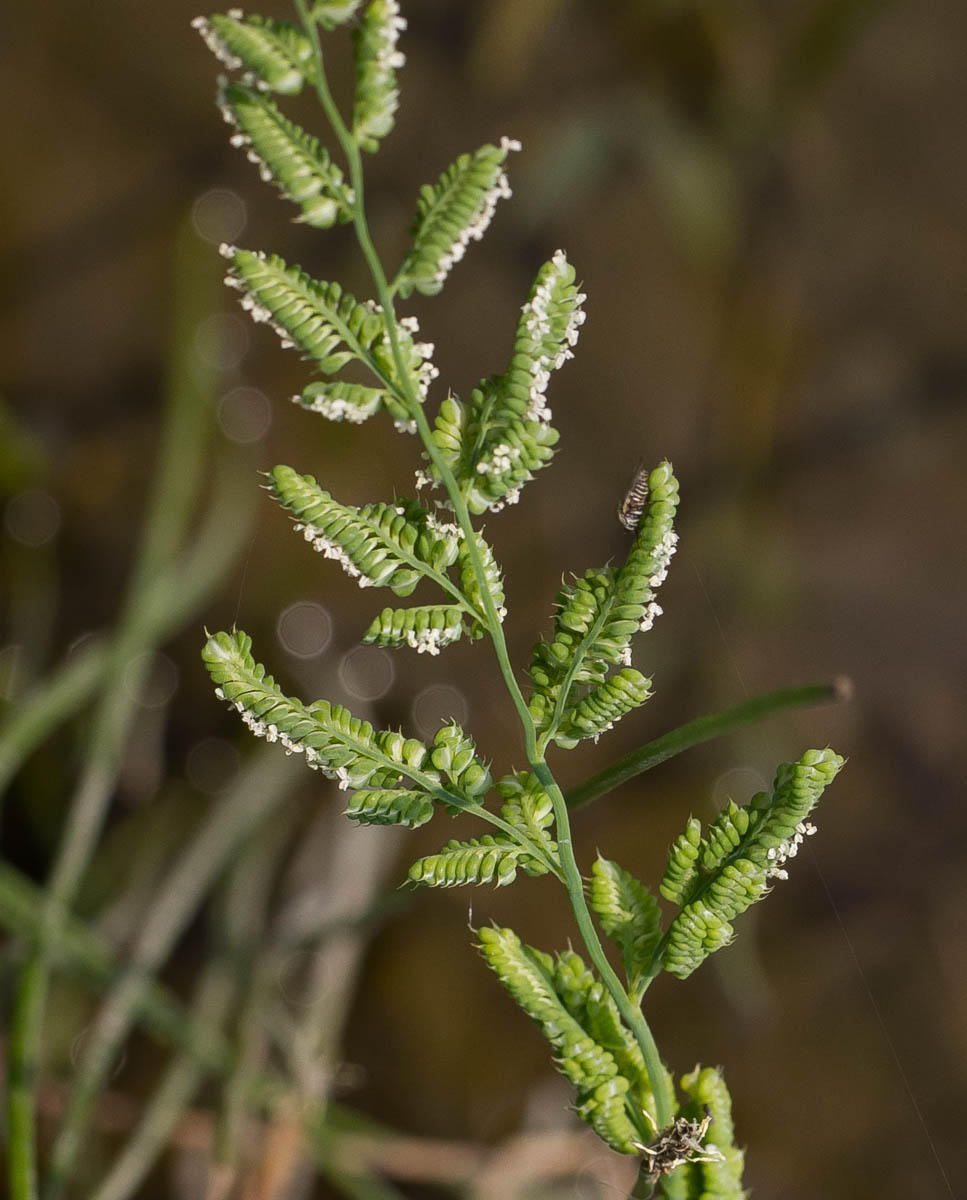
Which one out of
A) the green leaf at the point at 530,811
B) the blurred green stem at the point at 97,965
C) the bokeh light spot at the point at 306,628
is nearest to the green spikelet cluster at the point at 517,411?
the green leaf at the point at 530,811

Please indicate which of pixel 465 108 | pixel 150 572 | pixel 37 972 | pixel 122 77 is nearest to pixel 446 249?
Answer: pixel 37 972

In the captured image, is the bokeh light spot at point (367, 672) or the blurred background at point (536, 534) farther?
the bokeh light spot at point (367, 672)

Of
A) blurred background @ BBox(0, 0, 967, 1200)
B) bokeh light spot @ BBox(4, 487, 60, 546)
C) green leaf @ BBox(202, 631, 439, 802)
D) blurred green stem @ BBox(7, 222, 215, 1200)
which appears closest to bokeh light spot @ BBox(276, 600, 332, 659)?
blurred background @ BBox(0, 0, 967, 1200)

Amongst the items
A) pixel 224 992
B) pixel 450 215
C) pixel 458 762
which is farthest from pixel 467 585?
pixel 224 992

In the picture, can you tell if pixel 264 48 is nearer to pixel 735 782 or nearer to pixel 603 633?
pixel 603 633

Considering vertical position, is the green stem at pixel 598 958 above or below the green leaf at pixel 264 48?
below

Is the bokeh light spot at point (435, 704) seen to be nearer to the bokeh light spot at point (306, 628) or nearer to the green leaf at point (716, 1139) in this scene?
the bokeh light spot at point (306, 628)
